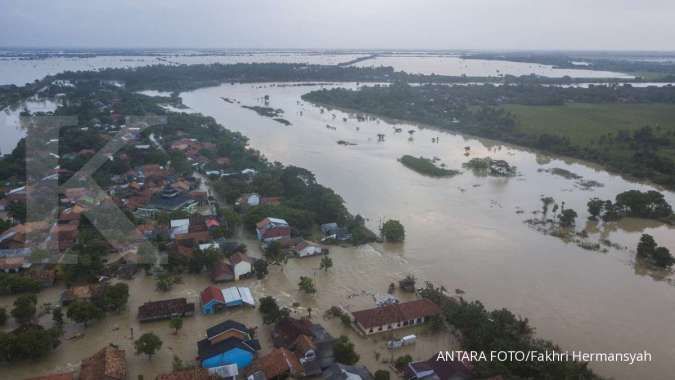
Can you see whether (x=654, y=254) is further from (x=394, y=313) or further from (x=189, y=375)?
(x=189, y=375)

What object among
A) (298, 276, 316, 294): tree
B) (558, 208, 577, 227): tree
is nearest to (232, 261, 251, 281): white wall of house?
(298, 276, 316, 294): tree

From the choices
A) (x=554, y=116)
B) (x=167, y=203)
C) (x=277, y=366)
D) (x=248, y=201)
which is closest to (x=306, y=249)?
(x=248, y=201)

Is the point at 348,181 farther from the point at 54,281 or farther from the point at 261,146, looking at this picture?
the point at 54,281

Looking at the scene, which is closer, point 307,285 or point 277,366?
point 277,366

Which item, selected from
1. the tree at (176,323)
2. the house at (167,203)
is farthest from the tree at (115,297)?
the house at (167,203)

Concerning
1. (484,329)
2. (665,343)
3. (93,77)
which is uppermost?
(93,77)

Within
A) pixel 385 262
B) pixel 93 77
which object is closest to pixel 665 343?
pixel 385 262

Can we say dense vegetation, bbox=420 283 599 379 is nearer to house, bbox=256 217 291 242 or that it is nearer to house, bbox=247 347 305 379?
house, bbox=247 347 305 379
